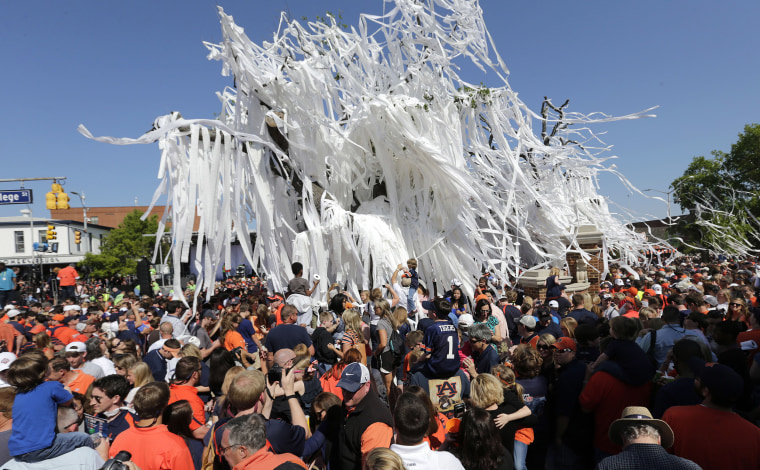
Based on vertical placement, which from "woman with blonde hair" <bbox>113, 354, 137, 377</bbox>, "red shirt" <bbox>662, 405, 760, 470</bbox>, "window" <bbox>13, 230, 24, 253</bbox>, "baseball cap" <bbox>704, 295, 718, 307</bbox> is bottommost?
"red shirt" <bbox>662, 405, 760, 470</bbox>

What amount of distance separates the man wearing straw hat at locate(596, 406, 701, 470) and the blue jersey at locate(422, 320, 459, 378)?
1.94 m

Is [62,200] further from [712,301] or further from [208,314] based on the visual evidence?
[712,301]

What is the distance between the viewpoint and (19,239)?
4631 centimetres

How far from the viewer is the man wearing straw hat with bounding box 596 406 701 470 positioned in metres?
2.20

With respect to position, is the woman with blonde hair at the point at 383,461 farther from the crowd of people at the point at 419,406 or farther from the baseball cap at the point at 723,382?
the baseball cap at the point at 723,382

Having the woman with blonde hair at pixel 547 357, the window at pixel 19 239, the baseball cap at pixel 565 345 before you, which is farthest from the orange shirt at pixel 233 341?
the window at pixel 19 239

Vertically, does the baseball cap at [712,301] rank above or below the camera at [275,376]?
below

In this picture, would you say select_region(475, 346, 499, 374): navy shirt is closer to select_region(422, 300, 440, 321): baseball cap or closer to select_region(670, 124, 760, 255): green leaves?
select_region(422, 300, 440, 321): baseball cap

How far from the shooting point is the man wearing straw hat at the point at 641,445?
220 cm

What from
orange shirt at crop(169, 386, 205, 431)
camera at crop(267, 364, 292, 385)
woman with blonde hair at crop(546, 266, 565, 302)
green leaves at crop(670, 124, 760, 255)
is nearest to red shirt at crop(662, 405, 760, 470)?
Answer: camera at crop(267, 364, 292, 385)

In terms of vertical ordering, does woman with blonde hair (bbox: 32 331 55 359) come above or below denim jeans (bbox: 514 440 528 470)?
above

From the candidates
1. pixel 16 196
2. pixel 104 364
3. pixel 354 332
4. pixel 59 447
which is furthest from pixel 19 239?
pixel 59 447

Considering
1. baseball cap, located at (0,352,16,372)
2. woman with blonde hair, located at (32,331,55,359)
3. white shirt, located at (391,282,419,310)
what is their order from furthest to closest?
white shirt, located at (391,282,419,310) → woman with blonde hair, located at (32,331,55,359) → baseball cap, located at (0,352,16,372)

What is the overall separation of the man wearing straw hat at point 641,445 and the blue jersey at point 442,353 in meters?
1.94
